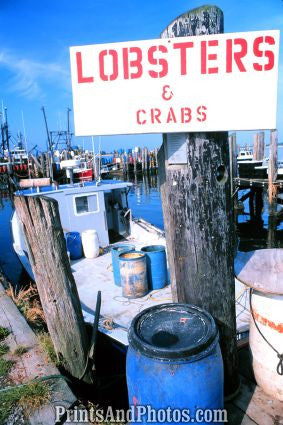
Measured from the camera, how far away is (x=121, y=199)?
13.3 metres

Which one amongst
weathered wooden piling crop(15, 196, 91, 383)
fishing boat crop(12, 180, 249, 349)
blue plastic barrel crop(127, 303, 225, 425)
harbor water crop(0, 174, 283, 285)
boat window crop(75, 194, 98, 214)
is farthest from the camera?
harbor water crop(0, 174, 283, 285)

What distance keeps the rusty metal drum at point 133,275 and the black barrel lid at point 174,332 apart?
4439mm

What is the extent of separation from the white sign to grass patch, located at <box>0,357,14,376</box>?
2711 mm

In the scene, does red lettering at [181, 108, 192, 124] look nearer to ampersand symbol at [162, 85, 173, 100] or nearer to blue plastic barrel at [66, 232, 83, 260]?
ampersand symbol at [162, 85, 173, 100]

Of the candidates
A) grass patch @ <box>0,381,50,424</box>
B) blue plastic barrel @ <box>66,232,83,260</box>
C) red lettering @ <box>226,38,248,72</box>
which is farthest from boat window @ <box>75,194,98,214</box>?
red lettering @ <box>226,38,248,72</box>

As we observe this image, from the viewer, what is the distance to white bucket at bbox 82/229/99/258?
32.6 ft

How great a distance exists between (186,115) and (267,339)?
203cm

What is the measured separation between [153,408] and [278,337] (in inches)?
47.9

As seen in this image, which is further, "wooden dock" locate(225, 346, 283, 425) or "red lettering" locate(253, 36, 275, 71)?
"wooden dock" locate(225, 346, 283, 425)

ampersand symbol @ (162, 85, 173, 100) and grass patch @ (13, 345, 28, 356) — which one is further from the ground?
ampersand symbol @ (162, 85, 173, 100)

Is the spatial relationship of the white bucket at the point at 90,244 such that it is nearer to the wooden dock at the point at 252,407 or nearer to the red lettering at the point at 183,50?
the wooden dock at the point at 252,407

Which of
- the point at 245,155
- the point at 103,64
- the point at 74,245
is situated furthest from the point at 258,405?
the point at 245,155

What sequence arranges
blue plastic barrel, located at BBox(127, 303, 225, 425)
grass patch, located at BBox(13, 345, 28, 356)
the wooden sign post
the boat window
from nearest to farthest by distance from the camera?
blue plastic barrel, located at BBox(127, 303, 225, 425) < the wooden sign post < grass patch, located at BBox(13, 345, 28, 356) < the boat window

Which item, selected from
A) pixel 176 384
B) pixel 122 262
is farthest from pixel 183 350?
pixel 122 262
